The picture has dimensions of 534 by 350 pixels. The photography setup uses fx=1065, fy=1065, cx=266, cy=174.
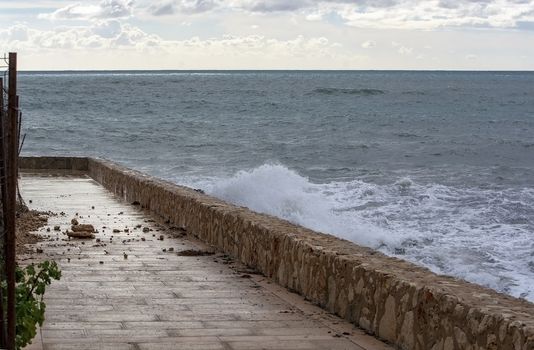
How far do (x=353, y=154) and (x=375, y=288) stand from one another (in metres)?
42.0

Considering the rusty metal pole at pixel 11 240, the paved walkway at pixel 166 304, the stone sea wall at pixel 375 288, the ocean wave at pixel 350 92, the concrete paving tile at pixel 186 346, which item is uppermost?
the rusty metal pole at pixel 11 240

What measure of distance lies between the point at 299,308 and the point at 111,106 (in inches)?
3247

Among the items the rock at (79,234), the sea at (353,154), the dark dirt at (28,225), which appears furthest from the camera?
the sea at (353,154)

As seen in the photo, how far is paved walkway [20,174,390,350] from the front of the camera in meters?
7.50

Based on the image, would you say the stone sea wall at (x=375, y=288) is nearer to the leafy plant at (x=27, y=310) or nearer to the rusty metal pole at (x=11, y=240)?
the leafy plant at (x=27, y=310)

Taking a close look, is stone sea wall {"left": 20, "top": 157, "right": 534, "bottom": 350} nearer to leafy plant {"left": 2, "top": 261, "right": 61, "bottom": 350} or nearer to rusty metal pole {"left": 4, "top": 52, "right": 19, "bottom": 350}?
leafy plant {"left": 2, "top": 261, "right": 61, "bottom": 350}

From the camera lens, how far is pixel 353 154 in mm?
49531

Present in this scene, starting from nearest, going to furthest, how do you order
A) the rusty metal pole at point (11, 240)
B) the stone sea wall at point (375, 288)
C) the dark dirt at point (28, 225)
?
1. the rusty metal pole at point (11, 240)
2. the stone sea wall at point (375, 288)
3. the dark dirt at point (28, 225)

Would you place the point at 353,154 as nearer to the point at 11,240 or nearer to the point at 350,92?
the point at 11,240

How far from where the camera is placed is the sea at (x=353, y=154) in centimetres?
2230

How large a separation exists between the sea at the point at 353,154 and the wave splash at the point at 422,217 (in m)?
0.05

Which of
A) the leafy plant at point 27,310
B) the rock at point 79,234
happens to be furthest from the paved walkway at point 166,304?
the leafy plant at point 27,310

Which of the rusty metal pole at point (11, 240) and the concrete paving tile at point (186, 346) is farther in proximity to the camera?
the concrete paving tile at point (186, 346)

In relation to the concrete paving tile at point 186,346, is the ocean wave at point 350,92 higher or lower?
lower
